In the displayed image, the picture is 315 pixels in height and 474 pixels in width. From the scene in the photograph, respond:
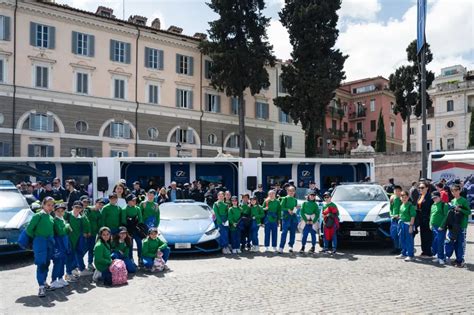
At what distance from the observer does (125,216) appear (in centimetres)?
1061

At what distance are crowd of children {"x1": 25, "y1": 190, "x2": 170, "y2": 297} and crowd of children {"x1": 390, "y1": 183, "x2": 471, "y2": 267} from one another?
563cm

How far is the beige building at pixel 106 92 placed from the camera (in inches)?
1235

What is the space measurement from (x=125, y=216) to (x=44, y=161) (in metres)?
12.6

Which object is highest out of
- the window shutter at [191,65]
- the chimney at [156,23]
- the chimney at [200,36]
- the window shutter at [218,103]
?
the chimney at [156,23]

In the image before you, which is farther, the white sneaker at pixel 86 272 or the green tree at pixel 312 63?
the green tree at pixel 312 63

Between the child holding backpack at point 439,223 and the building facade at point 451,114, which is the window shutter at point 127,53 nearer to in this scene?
the child holding backpack at point 439,223

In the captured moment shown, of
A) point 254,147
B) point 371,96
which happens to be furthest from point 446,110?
point 254,147

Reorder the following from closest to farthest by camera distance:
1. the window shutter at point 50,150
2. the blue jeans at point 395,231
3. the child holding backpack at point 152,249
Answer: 1. the child holding backpack at point 152,249
2. the blue jeans at point 395,231
3. the window shutter at point 50,150

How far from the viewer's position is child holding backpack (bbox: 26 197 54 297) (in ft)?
25.7

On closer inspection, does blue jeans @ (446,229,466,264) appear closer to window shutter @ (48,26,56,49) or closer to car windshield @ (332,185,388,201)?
car windshield @ (332,185,388,201)

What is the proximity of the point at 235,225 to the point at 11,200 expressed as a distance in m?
5.82

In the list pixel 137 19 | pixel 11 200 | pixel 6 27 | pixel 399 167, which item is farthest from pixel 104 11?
pixel 11 200

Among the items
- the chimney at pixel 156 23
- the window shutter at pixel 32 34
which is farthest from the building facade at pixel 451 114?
the window shutter at pixel 32 34

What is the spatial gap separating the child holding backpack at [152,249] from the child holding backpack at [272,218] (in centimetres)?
338
